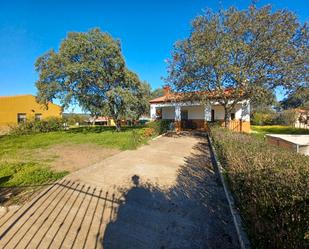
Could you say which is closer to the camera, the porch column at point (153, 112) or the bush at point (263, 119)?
the porch column at point (153, 112)

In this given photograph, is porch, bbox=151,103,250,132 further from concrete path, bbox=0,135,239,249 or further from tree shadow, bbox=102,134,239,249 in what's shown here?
tree shadow, bbox=102,134,239,249

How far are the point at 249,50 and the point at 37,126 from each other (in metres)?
23.4

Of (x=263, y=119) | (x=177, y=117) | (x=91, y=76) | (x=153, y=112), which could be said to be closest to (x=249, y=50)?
(x=177, y=117)

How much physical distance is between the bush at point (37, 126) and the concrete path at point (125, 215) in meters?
Answer: 19.9

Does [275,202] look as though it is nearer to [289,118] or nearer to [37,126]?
[37,126]

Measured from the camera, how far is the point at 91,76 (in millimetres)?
17328

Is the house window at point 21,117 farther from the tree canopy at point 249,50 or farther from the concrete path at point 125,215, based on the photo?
the concrete path at point 125,215

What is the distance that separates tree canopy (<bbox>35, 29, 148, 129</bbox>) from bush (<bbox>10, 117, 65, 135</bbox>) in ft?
20.7

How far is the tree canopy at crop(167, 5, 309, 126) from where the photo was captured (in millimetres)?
11719

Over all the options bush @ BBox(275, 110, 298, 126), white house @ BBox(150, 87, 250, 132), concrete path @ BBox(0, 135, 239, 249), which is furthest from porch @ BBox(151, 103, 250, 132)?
bush @ BBox(275, 110, 298, 126)

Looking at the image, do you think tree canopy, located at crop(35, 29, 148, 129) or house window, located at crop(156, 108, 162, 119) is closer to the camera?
tree canopy, located at crop(35, 29, 148, 129)

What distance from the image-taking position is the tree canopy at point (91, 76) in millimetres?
16828

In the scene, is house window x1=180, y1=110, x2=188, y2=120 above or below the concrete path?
above

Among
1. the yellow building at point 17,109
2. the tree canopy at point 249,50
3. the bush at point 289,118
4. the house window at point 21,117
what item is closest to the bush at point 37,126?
the yellow building at point 17,109
